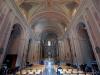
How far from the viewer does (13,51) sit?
13219 millimetres

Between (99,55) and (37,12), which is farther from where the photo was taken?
(37,12)

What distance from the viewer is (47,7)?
50.5ft

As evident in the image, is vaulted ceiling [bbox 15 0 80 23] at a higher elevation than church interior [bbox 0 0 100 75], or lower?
higher

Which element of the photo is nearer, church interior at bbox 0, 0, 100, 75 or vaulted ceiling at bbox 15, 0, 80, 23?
church interior at bbox 0, 0, 100, 75

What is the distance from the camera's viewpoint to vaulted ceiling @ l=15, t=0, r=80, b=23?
13875 millimetres

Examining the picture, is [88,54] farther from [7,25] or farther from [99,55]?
[7,25]

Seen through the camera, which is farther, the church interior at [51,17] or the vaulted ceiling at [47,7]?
the vaulted ceiling at [47,7]

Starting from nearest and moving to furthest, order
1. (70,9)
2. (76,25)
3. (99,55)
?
(99,55) → (76,25) → (70,9)

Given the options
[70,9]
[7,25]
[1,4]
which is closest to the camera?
[1,4]

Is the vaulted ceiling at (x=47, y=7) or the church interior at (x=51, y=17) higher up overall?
the vaulted ceiling at (x=47, y=7)

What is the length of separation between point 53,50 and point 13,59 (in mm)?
24235

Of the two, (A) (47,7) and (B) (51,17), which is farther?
(B) (51,17)

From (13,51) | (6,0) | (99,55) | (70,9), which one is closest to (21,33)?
(13,51)

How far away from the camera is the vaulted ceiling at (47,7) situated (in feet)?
45.5
